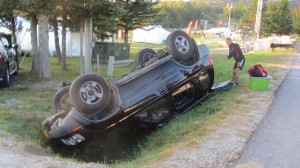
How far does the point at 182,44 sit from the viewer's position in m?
7.48


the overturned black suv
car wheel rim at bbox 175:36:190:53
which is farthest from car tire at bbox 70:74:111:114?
car wheel rim at bbox 175:36:190:53

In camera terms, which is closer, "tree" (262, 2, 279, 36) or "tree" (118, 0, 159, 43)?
"tree" (118, 0, 159, 43)

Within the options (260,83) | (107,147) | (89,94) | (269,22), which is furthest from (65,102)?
(269,22)

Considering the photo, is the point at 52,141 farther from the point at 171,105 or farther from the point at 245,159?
the point at 245,159

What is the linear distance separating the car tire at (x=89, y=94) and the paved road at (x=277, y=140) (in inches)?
94.6

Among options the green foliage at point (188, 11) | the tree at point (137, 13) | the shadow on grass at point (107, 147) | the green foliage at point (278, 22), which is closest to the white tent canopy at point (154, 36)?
the green foliage at point (278, 22)

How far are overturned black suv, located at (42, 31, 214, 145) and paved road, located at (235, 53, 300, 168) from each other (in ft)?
5.53

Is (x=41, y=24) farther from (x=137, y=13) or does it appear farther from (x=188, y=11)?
(x=188, y=11)

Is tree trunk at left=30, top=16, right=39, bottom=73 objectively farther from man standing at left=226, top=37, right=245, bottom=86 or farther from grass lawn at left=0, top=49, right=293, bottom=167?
man standing at left=226, top=37, right=245, bottom=86

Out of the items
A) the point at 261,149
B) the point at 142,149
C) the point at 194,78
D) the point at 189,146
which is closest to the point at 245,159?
the point at 261,149

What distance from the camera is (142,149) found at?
6.46 metres

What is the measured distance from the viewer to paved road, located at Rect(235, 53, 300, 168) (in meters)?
4.76

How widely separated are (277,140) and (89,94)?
10.1 ft

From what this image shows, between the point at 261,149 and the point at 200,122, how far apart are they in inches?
70.2
